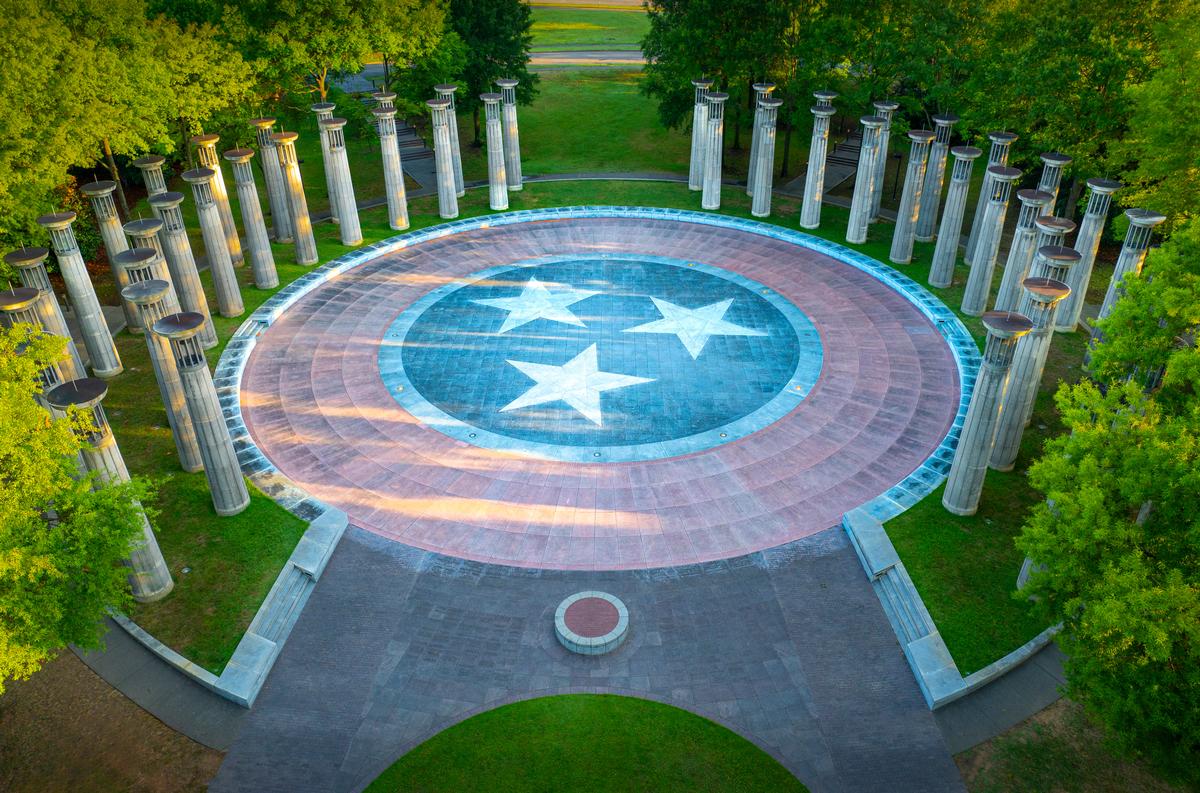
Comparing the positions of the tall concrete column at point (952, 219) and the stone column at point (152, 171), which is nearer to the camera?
the stone column at point (152, 171)

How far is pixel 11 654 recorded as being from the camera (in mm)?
16609

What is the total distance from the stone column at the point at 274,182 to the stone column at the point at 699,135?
77.6ft

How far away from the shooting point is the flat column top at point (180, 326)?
23.5 meters

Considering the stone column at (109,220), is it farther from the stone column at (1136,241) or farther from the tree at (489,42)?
the stone column at (1136,241)

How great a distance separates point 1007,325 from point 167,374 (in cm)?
2494

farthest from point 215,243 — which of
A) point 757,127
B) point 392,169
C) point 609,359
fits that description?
point 757,127

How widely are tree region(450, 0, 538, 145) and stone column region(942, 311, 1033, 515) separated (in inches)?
1507

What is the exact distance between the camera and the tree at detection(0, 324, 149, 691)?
16922 millimetres

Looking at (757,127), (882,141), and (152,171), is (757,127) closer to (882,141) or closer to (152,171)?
(882,141)

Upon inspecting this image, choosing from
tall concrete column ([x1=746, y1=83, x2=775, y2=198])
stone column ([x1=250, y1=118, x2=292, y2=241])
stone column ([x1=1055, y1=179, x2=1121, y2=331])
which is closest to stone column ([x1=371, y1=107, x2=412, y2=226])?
stone column ([x1=250, y1=118, x2=292, y2=241])

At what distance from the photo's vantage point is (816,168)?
Answer: 4509cm

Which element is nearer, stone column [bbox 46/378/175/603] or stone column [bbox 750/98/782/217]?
stone column [bbox 46/378/175/603]

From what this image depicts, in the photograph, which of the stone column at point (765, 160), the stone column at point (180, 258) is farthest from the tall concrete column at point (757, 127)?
the stone column at point (180, 258)

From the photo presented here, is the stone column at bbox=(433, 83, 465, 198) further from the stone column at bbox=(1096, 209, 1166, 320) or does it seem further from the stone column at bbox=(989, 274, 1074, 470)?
the stone column at bbox=(1096, 209, 1166, 320)
